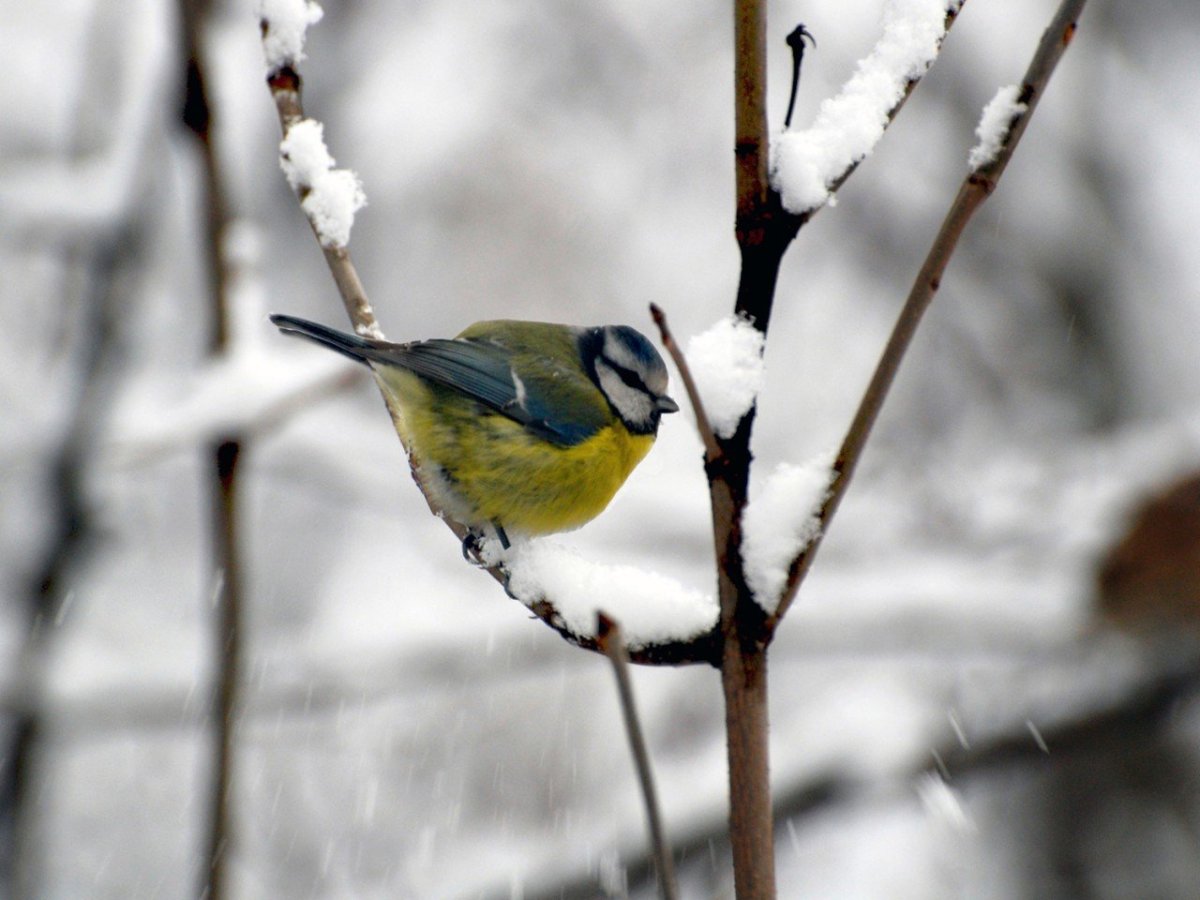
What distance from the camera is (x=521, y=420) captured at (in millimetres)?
2615

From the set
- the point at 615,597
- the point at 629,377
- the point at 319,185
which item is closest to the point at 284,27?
the point at 319,185

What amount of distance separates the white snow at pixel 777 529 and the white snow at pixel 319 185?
861mm

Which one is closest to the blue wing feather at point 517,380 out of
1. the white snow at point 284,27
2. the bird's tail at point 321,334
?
the bird's tail at point 321,334

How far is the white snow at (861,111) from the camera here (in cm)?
105

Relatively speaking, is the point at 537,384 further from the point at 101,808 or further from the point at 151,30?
the point at 101,808

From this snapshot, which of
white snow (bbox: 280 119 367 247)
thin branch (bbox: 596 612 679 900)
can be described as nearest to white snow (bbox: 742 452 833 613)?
thin branch (bbox: 596 612 679 900)

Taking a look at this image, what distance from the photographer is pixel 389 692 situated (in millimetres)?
3977

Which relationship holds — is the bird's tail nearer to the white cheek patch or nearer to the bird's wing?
the bird's wing

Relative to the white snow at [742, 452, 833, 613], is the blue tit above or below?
above

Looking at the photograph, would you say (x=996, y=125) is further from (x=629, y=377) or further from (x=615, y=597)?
(x=629, y=377)

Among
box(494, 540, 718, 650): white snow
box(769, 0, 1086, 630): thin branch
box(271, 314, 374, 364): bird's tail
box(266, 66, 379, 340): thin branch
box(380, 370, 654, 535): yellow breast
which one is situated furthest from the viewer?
box(380, 370, 654, 535): yellow breast

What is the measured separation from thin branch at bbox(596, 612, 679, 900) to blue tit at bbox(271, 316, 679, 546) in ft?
5.06

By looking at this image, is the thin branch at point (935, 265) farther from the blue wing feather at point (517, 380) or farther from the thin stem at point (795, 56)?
the blue wing feather at point (517, 380)

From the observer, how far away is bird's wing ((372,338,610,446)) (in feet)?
8.51
